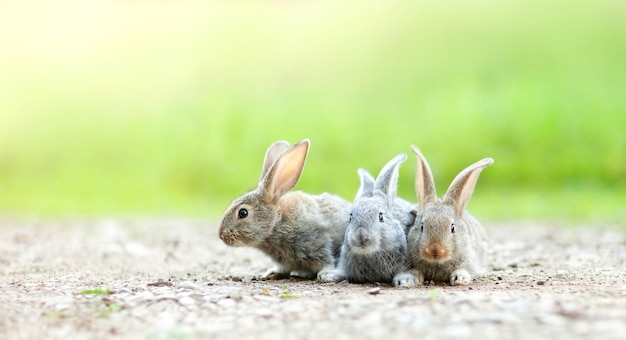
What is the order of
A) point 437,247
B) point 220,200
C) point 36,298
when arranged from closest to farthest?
point 36,298
point 437,247
point 220,200

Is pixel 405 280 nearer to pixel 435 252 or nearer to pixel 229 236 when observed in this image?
pixel 435 252

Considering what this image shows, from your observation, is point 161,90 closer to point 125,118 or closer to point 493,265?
point 125,118

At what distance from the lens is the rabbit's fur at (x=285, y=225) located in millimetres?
8820

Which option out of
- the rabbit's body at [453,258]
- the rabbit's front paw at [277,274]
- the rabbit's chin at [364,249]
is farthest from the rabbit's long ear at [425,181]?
the rabbit's front paw at [277,274]

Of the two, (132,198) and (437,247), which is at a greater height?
(132,198)

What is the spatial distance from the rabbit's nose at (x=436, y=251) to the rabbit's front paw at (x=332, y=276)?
1.04 metres

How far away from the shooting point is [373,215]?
818 centimetres

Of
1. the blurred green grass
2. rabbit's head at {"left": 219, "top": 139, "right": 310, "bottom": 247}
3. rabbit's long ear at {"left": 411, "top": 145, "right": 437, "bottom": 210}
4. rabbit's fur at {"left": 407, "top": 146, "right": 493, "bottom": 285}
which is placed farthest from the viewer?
the blurred green grass

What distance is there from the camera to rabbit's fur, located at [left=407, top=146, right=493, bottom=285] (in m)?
8.05

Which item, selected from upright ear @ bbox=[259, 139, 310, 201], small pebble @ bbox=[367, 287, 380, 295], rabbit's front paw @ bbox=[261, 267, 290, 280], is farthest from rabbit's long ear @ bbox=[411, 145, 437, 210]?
rabbit's front paw @ bbox=[261, 267, 290, 280]

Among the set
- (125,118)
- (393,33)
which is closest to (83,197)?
(125,118)

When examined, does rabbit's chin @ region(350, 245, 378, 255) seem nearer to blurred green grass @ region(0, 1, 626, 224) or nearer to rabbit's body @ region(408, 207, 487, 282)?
rabbit's body @ region(408, 207, 487, 282)

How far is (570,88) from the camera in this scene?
67.4 feet

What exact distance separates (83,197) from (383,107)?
24.8 feet
